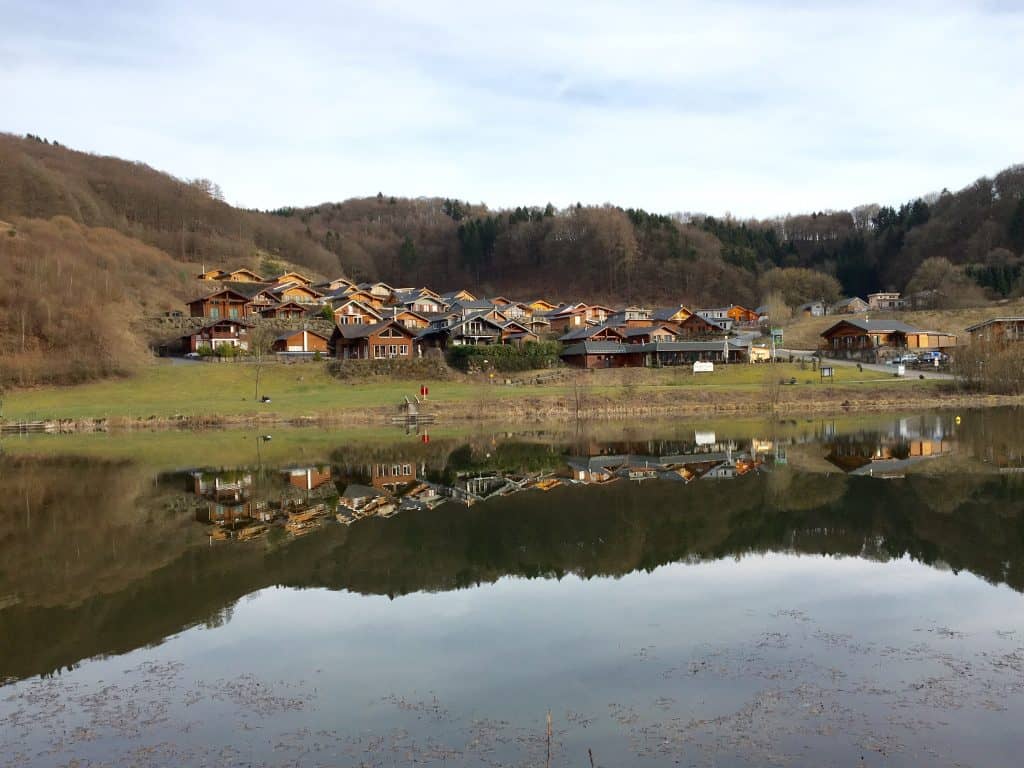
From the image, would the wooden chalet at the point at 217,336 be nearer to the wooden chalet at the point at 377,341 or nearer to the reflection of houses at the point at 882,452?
the wooden chalet at the point at 377,341

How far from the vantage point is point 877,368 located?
57406 mm

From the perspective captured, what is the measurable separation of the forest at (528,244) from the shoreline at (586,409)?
2920 cm

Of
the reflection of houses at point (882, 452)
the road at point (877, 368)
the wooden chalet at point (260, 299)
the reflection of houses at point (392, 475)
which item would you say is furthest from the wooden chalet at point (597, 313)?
the reflection of houses at point (392, 475)

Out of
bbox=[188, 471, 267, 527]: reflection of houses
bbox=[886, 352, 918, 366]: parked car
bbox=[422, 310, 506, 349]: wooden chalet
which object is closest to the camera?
bbox=[188, 471, 267, 527]: reflection of houses

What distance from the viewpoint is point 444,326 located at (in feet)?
211

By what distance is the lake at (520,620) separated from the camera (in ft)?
24.2

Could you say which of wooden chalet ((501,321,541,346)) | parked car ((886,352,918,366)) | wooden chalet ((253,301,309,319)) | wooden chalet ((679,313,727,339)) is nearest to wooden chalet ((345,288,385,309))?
wooden chalet ((253,301,309,319))

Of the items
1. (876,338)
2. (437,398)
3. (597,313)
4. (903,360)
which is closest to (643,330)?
(597,313)

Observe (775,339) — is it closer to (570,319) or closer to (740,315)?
(740,315)

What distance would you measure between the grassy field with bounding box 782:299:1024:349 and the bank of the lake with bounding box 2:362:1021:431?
2025 centimetres

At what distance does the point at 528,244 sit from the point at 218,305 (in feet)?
199

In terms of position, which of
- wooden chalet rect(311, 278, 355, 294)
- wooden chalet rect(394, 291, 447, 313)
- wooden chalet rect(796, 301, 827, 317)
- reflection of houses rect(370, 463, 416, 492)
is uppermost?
wooden chalet rect(311, 278, 355, 294)

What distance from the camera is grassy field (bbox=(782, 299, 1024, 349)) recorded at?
239ft

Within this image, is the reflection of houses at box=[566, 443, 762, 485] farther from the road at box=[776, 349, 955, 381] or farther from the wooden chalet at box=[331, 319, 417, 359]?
the wooden chalet at box=[331, 319, 417, 359]
